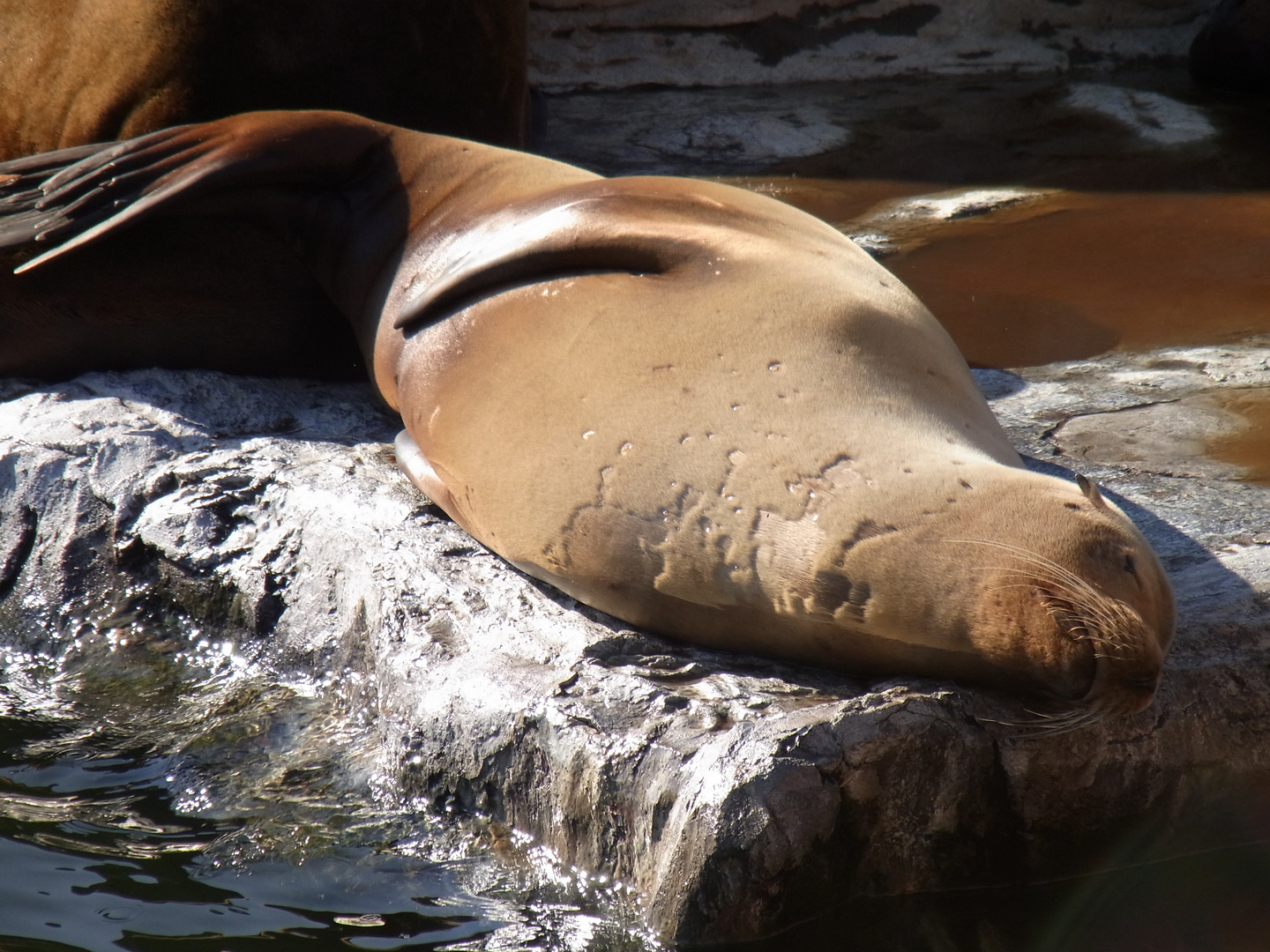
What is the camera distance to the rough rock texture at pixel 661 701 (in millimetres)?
1919

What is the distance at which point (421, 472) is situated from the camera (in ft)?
9.31

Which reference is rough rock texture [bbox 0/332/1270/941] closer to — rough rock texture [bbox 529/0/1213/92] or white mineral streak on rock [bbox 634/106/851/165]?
white mineral streak on rock [bbox 634/106/851/165]

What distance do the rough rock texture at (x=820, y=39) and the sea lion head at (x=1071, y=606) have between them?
7.46 meters

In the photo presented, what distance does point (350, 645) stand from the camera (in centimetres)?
264

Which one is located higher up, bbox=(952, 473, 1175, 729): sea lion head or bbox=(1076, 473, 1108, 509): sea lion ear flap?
bbox=(1076, 473, 1108, 509): sea lion ear flap

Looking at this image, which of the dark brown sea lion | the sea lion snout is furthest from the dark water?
the dark brown sea lion

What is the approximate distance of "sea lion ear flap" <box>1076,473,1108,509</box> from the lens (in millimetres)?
2102

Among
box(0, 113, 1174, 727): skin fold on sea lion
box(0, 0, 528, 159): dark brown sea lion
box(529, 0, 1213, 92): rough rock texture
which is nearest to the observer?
box(0, 113, 1174, 727): skin fold on sea lion

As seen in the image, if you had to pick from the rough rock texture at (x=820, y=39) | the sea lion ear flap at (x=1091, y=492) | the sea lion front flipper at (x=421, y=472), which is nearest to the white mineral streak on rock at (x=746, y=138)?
the rough rock texture at (x=820, y=39)

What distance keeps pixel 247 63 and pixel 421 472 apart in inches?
64.0

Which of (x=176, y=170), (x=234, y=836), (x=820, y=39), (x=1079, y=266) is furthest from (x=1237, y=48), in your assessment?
(x=234, y=836)

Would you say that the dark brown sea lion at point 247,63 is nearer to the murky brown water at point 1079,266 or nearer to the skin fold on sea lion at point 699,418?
the skin fold on sea lion at point 699,418

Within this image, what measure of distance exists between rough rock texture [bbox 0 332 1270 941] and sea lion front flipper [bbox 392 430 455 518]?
2.1 inches

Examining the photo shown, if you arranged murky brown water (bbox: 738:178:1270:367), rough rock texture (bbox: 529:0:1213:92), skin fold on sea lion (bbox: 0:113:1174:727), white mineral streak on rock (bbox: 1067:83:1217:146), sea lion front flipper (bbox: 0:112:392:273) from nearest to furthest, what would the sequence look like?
skin fold on sea lion (bbox: 0:113:1174:727), sea lion front flipper (bbox: 0:112:392:273), murky brown water (bbox: 738:178:1270:367), white mineral streak on rock (bbox: 1067:83:1217:146), rough rock texture (bbox: 529:0:1213:92)
